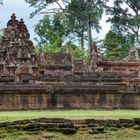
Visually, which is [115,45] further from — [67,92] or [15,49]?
[67,92]

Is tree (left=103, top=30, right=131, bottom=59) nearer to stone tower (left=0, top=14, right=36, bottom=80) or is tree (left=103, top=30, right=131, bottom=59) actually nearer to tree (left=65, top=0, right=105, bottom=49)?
tree (left=65, top=0, right=105, bottom=49)

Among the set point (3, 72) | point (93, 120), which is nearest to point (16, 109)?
→ point (93, 120)

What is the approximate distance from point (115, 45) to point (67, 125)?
49.4m

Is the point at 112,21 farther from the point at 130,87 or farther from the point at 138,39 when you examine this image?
the point at 130,87

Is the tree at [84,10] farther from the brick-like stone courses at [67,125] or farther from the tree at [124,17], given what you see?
the brick-like stone courses at [67,125]

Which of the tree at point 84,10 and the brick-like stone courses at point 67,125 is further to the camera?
the tree at point 84,10

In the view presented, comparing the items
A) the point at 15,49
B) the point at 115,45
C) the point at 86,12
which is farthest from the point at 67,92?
the point at 115,45

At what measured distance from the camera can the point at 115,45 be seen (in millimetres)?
65312

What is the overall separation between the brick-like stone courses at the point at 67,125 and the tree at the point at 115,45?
44.6 m

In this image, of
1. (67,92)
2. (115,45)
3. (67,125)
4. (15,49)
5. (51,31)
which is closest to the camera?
(67,125)

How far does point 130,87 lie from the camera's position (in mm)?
23891

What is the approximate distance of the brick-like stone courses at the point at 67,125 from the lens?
16094mm

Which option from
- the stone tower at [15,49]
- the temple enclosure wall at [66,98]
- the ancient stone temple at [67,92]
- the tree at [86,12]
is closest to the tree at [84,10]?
the tree at [86,12]

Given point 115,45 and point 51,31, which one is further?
point 51,31
